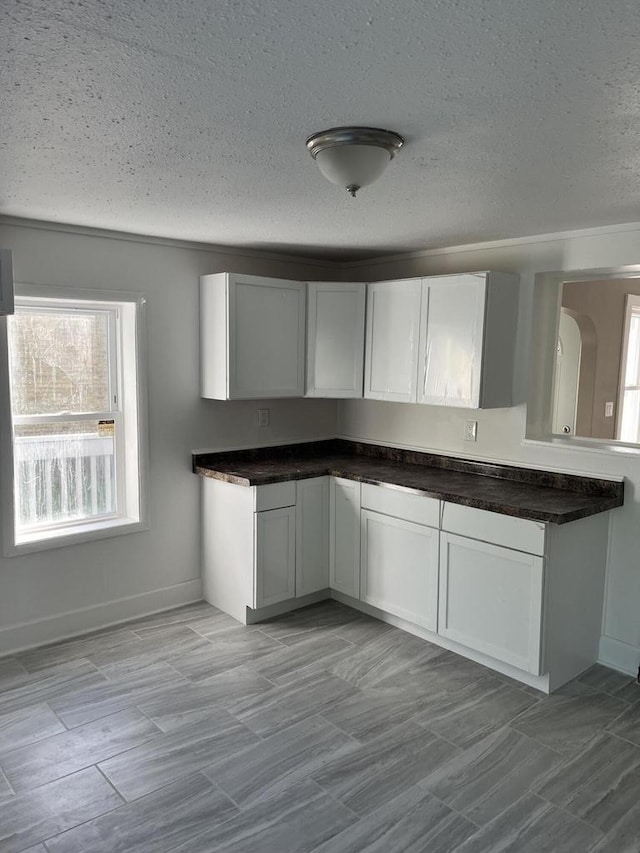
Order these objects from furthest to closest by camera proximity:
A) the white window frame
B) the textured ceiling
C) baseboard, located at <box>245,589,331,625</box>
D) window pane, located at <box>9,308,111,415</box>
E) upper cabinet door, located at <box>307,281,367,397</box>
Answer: upper cabinet door, located at <box>307,281,367,397</box>
baseboard, located at <box>245,589,331,625</box>
window pane, located at <box>9,308,111,415</box>
the white window frame
the textured ceiling

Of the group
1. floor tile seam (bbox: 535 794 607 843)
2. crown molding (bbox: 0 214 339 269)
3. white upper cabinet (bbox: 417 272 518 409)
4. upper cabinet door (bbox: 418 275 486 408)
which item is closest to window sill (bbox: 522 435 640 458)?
white upper cabinet (bbox: 417 272 518 409)

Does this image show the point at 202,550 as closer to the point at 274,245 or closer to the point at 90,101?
the point at 274,245

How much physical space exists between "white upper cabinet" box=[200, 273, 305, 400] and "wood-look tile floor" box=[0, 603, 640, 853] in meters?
1.48

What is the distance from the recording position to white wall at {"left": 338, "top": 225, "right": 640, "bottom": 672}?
3191 mm

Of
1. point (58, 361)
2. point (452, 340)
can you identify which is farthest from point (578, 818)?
point (58, 361)

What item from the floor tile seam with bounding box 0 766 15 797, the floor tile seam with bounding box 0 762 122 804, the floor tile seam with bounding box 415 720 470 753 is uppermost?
the floor tile seam with bounding box 415 720 470 753

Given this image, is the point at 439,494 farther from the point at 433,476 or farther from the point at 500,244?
the point at 500,244

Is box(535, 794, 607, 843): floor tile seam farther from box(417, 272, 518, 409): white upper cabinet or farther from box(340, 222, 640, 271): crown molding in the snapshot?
box(340, 222, 640, 271): crown molding

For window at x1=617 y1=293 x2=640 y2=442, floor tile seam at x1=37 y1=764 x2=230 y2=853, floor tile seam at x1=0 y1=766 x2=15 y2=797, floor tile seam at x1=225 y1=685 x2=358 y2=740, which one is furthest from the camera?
window at x1=617 y1=293 x2=640 y2=442

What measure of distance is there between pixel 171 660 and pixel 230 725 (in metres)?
0.68

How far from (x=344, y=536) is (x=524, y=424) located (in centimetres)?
125

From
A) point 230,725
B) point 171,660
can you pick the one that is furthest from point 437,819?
point 171,660

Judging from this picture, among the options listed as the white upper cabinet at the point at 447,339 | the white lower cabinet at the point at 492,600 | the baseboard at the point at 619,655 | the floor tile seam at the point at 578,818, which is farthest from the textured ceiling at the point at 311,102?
the floor tile seam at the point at 578,818

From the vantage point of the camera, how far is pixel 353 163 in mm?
1907
